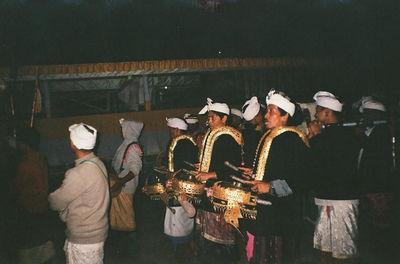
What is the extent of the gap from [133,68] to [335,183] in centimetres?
1023

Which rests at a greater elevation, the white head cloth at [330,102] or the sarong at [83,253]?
the white head cloth at [330,102]

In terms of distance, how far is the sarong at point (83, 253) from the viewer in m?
3.31

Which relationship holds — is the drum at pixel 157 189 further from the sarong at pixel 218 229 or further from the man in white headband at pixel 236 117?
the man in white headband at pixel 236 117

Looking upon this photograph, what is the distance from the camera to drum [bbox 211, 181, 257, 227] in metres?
3.52

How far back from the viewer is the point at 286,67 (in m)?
14.9

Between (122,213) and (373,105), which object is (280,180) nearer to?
(122,213)

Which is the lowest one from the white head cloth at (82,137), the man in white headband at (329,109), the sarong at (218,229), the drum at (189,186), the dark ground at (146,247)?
the dark ground at (146,247)

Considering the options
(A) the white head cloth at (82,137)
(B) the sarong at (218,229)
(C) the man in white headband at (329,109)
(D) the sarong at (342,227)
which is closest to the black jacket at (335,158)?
(C) the man in white headband at (329,109)

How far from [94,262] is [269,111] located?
2.28 meters

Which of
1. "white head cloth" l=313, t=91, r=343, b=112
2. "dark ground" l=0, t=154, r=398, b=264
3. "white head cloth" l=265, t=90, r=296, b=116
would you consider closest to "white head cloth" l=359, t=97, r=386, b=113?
"white head cloth" l=313, t=91, r=343, b=112

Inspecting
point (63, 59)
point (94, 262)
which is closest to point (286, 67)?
point (63, 59)

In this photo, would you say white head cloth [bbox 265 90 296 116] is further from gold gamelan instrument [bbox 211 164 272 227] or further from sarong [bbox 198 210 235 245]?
sarong [bbox 198 210 235 245]

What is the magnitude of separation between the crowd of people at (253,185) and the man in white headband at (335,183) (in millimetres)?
11

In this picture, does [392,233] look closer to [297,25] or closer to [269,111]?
[269,111]
